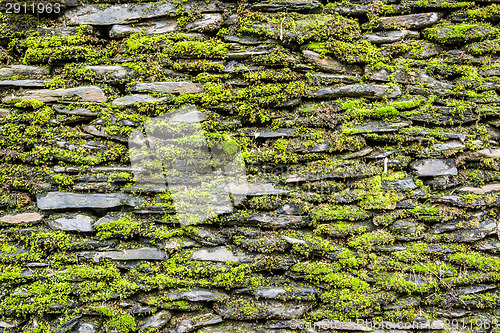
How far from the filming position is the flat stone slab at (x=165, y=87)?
3.19 metres

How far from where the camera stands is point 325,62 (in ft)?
11.0

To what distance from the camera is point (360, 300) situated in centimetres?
306

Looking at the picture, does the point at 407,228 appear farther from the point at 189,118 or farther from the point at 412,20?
the point at 189,118

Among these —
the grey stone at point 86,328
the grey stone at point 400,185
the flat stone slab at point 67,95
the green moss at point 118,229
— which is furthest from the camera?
the grey stone at point 400,185

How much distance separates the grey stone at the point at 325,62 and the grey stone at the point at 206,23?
3.54ft

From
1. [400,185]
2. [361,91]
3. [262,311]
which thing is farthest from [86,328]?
[361,91]

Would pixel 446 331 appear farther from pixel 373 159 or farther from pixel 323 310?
pixel 373 159

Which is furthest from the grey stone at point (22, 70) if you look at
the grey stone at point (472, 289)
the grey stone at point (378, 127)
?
the grey stone at point (472, 289)

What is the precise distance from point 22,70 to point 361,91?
12.9ft

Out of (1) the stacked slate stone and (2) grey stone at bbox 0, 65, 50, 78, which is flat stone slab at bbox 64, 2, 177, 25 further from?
(2) grey stone at bbox 0, 65, 50, 78

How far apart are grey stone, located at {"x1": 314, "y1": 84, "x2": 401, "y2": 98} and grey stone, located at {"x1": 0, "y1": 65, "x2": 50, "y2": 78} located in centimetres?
318

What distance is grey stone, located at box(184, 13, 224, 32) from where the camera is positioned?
3.28m

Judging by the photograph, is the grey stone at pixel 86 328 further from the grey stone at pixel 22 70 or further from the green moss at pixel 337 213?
the grey stone at pixel 22 70

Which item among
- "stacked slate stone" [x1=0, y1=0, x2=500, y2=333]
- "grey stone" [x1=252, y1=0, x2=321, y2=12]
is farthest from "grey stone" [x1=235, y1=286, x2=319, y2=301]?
"grey stone" [x1=252, y1=0, x2=321, y2=12]
